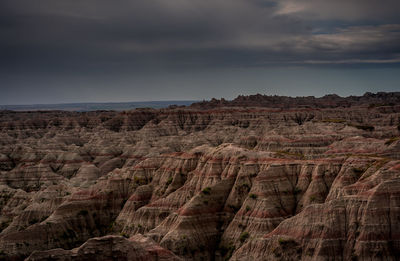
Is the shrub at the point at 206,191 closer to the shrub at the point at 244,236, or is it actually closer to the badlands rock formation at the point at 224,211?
the badlands rock formation at the point at 224,211

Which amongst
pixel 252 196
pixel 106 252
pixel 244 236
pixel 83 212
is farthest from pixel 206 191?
pixel 106 252

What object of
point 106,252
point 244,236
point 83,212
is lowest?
point 83,212

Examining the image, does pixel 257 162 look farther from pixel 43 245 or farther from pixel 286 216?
pixel 43 245

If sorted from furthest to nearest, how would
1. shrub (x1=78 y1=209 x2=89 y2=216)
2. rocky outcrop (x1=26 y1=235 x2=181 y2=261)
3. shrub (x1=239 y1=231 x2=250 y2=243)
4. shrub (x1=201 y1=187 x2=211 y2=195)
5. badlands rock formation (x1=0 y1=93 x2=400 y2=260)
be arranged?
shrub (x1=78 y1=209 x2=89 y2=216), shrub (x1=201 y1=187 x2=211 y2=195), shrub (x1=239 y1=231 x2=250 y2=243), badlands rock formation (x1=0 y1=93 x2=400 y2=260), rocky outcrop (x1=26 y1=235 x2=181 y2=261)

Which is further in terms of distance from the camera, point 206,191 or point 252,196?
point 206,191

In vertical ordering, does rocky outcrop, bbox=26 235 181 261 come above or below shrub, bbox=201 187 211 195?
above

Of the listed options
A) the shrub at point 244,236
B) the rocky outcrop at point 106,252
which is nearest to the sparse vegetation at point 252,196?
the shrub at point 244,236

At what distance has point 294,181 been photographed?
91.8m

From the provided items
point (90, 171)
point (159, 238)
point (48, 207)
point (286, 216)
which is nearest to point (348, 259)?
point (286, 216)

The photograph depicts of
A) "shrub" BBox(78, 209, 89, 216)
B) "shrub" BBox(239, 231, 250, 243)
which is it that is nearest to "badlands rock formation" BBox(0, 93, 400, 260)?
"shrub" BBox(78, 209, 89, 216)

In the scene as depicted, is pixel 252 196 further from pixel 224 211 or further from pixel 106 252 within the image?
pixel 106 252

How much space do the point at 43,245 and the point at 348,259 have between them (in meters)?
51.5

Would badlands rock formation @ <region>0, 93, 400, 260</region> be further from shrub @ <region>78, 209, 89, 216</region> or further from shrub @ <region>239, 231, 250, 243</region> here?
shrub @ <region>239, 231, 250, 243</region>

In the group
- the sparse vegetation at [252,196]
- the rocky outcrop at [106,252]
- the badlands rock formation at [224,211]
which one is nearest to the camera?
the rocky outcrop at [106,252]
